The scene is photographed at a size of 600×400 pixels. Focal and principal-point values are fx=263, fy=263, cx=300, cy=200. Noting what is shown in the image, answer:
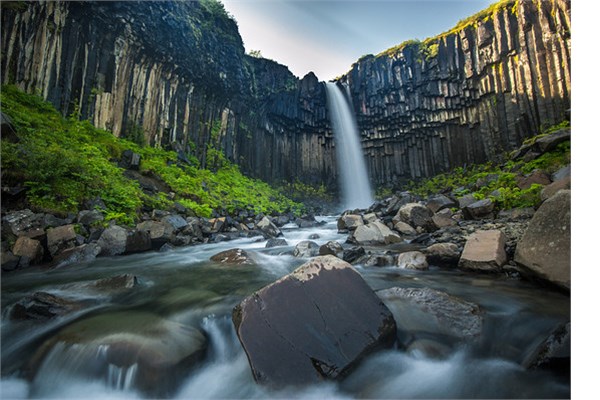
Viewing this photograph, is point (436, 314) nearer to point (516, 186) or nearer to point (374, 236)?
point (374, 236)

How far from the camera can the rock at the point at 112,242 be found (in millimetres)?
6590

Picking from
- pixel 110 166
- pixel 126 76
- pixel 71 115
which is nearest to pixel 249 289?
pixel 110 166

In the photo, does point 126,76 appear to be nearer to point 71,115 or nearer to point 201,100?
point 71,115

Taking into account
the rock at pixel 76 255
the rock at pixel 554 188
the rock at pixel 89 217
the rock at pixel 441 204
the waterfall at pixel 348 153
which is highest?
the waterfall at pixel 348 153

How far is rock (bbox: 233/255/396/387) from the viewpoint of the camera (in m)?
2.19

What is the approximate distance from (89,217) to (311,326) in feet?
24.8

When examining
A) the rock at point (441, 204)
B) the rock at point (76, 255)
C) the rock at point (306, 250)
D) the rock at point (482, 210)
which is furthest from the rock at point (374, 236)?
the rock at point (76, 255)

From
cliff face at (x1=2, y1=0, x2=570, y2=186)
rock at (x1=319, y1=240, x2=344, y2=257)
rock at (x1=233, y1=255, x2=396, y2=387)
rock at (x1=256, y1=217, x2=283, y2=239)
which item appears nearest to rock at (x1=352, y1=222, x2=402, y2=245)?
rock at (x1=319, y1=240, x2=344, y2=257)

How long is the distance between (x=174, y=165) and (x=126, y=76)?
586 centimetres

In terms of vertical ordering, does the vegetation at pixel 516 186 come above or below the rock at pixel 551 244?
above

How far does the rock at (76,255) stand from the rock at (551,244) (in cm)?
828

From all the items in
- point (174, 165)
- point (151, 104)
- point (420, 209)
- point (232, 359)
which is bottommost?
point (232, 359)

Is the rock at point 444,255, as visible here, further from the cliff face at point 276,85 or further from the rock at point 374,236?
the cliff face at point 276,85

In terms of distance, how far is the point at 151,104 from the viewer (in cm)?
1689
